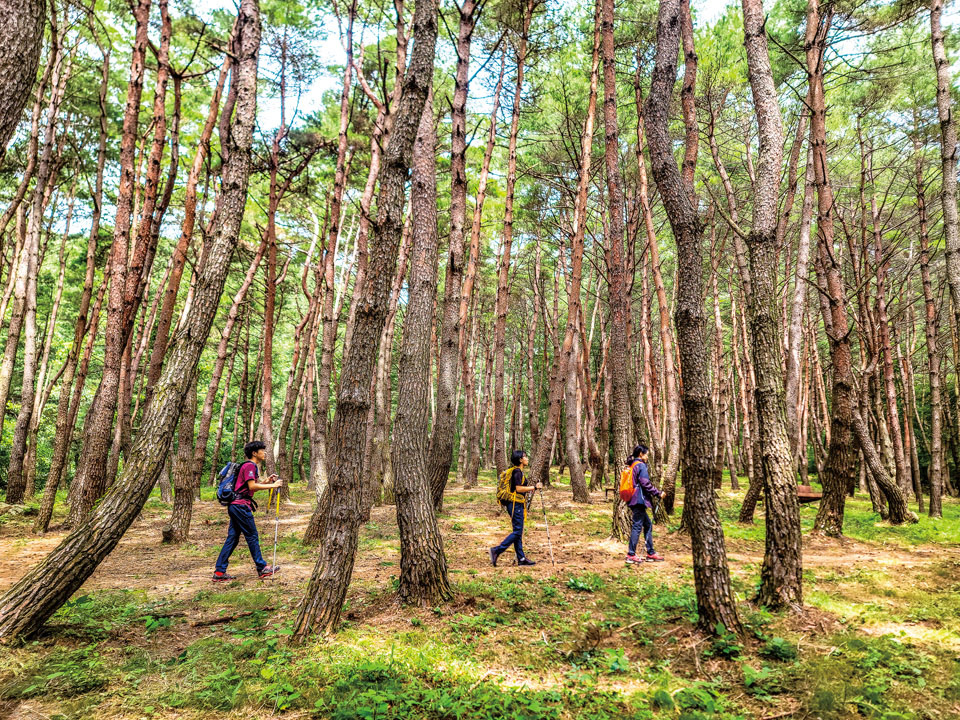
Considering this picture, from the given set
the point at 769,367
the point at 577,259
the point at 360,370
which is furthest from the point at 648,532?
the point at 577,259

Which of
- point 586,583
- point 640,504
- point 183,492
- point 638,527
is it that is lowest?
point 586,583

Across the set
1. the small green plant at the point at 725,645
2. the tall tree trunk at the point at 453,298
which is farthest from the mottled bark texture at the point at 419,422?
the small green plant at the point at 725,645

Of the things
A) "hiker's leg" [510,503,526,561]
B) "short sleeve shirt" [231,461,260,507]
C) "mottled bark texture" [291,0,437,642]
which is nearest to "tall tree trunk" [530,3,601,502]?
"hiker's leg" [510,503,526,561]

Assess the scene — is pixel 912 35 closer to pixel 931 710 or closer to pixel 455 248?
pixel 455 248

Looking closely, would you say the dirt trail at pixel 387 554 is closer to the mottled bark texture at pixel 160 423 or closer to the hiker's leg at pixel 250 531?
the hiker's leg at pixel 250 531

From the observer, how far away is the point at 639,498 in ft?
24.3

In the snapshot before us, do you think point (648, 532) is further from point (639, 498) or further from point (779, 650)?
point (779, 650)

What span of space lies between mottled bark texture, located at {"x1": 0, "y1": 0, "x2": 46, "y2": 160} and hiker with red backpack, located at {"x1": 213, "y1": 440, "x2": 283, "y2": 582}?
4926 millimetres

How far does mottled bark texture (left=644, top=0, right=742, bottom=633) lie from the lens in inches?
179

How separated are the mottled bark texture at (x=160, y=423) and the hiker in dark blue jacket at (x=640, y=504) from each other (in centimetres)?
620

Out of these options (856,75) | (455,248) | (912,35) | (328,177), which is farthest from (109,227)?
(912,35)

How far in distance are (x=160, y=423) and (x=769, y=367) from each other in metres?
6.44

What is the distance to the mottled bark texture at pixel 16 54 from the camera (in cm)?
265

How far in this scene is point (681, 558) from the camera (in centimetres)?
781
